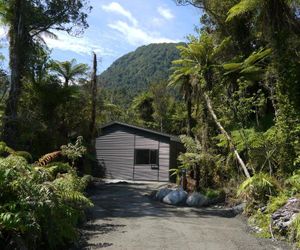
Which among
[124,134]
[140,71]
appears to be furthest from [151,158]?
[140,71]

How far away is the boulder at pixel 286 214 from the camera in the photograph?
349 inches

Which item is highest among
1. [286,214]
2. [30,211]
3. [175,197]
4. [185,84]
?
[185,84]

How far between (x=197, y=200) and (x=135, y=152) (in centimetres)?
1148

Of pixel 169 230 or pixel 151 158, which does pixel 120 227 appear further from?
pixel 151 158

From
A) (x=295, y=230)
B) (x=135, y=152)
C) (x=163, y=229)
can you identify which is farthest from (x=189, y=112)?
(x=295, y=230)

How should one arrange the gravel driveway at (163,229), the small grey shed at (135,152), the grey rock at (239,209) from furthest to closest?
1. the small grey shed at (135,152)
2. the grey rock at (239,209)
3. the gravel driveway at (163,229)

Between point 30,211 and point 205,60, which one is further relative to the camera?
point 205,60

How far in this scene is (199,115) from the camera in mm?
19203

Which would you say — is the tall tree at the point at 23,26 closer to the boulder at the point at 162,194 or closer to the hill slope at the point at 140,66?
the boulder at the point at 162,194

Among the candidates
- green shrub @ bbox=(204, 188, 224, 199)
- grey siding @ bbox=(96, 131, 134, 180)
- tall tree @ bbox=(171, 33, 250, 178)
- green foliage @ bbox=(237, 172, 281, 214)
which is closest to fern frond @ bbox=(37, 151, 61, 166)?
green foliage @ bbox=(237, 172, 281, 214)

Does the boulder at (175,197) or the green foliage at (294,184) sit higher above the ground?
the green foliage at (294,184)

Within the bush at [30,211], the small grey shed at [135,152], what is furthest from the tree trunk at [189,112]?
the bush at [30,211]

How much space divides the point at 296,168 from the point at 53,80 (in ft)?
45.4

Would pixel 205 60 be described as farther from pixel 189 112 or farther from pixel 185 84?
pixel 189 112
